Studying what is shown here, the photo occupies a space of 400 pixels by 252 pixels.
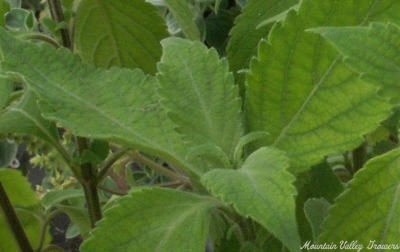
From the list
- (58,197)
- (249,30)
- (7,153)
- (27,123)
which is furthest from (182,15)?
(7,153)

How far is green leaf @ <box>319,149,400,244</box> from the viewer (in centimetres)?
54

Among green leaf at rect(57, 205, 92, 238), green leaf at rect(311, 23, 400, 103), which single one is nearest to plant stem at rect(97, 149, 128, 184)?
green leaf at rect(57, 205, 92, 238)

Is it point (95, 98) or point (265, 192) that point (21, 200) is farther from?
point (265, 192)

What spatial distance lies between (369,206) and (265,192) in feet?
0.31

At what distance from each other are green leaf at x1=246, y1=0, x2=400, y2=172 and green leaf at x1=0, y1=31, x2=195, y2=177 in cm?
7

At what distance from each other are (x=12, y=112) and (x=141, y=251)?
28 centimetres

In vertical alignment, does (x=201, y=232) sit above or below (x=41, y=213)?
above

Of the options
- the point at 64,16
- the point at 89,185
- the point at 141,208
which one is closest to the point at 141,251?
the point at 141,208

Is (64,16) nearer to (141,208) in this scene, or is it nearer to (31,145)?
(141,208)

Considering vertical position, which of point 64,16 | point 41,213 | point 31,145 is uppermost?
point 64,16

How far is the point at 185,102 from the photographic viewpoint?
0.58 m

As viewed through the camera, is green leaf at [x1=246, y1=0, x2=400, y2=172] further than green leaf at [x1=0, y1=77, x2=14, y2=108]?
No

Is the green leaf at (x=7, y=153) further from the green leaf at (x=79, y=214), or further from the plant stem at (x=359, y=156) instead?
the plant stem at (x=359, y=156)

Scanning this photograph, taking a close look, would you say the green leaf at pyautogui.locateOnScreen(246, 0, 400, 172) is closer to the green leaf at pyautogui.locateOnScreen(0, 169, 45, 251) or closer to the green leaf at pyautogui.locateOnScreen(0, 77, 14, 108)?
the green leaf at pyautogui.locateOnScreen(0, 77, 14, 108)
